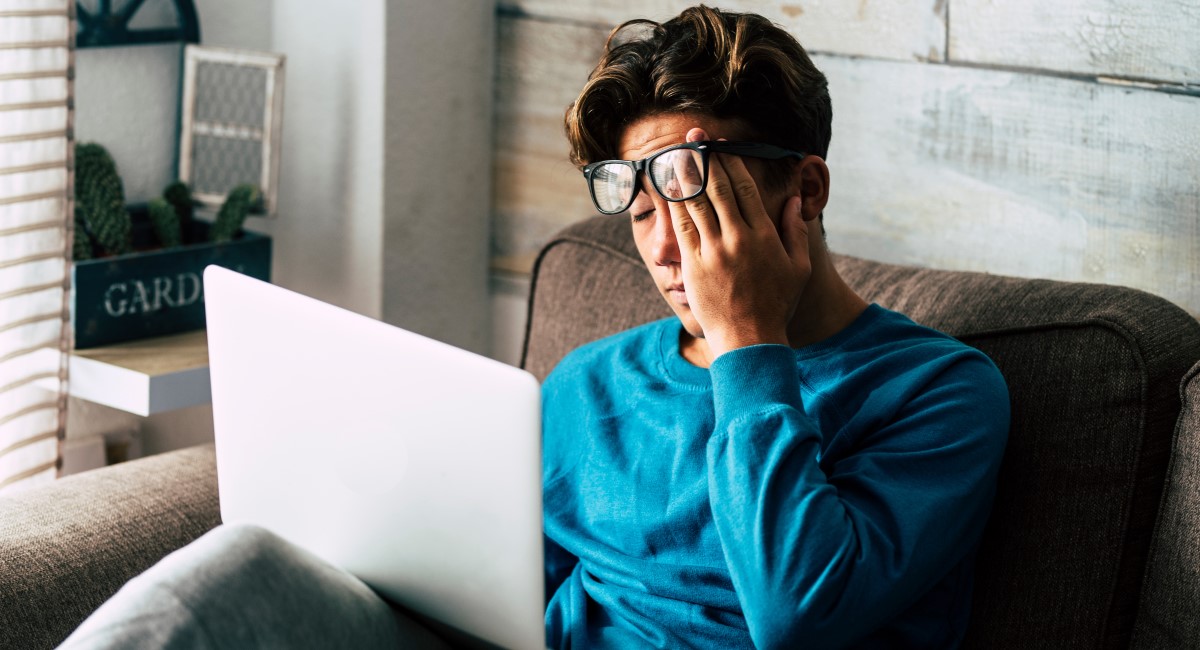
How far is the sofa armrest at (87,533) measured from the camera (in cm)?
118

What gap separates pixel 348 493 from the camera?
997 millimetres

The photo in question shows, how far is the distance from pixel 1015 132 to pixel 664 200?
66 cm

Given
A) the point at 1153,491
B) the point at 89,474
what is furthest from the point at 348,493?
the point at 1153,491

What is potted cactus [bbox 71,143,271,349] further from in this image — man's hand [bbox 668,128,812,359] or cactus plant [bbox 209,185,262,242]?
man's hand [bbox 668,128,812,359]

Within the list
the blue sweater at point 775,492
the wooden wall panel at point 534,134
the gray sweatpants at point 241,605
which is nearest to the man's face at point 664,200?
the blue sweater at point 775,492

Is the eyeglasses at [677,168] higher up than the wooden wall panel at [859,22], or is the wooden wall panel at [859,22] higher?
the wooden wall panel at [859,22]

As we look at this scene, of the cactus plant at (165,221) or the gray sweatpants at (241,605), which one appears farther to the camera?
the cactus plant at (165,221)

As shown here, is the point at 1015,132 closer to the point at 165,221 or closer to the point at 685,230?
the point at 685,230

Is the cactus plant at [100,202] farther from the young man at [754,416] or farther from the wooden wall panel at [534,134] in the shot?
the young man at [754,416]

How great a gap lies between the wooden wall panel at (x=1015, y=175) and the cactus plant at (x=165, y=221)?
104 centimetres

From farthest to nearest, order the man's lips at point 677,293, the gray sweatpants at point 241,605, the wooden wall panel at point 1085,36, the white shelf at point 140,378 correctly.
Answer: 1. the white shelf at point 140,378
2. the wooden wall panel at point 1085,36
3. the man's lips at point 677,293
4. the gray sweatpants at point 241,605

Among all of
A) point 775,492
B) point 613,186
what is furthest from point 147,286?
point 775,492

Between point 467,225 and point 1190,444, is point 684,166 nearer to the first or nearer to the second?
point 1190,444

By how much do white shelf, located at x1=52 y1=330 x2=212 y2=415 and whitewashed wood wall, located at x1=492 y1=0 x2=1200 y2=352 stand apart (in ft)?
2.86
